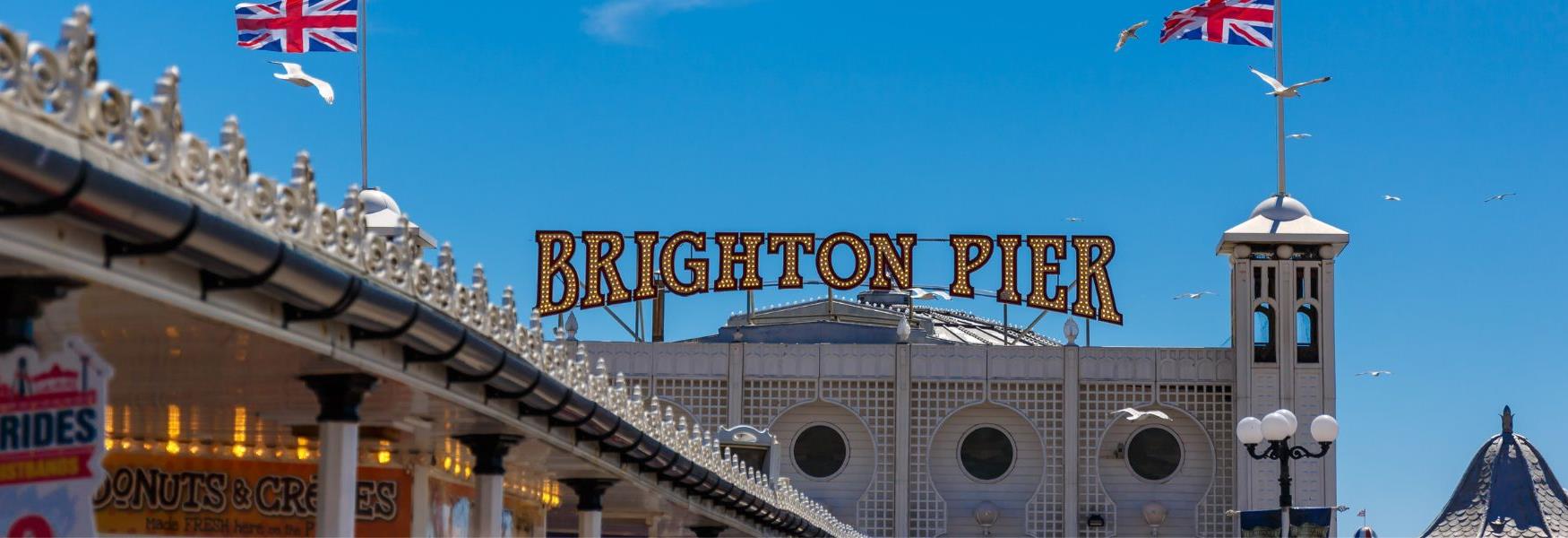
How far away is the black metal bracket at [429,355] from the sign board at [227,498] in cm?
357

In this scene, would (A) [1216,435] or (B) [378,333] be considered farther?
(A) [1216,435]

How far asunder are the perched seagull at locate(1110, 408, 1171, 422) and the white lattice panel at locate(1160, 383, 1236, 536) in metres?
0.63

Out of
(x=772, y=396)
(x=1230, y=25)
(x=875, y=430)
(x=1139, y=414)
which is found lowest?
(x=875, y=430)

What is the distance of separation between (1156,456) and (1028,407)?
4.14m

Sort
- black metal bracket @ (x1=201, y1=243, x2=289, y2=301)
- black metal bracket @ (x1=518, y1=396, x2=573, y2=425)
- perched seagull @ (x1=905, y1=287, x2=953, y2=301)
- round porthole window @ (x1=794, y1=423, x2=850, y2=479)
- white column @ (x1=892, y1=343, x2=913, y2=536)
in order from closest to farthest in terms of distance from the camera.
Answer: black metal bracket @ (x1=201, y1=243, x2=289, y2=301)
black metal bracket @ (x1=518, y1=396, x2=573, y2=425)
white column @ (x1=892, y1=343, x2=913, y2=536)
round porthole window @ (x1=794, y1=423, x2=850, y2=479)
perched seagull @ (x1=905, y1=287, x2=953, y2=301)

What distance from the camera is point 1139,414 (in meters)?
65.9

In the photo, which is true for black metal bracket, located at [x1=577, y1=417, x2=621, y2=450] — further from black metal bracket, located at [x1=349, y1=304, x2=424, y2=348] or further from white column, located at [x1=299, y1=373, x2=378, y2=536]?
black metal bracket, located at [x1=349, y1=304, x2=424, y2=348]

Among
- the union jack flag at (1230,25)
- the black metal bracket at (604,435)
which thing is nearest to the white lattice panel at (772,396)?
the union jack flag at (1230,25)

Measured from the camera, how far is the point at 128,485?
62.1 feet

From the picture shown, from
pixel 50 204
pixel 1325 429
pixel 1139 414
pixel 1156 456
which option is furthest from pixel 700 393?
pixel 50 204

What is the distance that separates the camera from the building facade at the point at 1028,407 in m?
67.2

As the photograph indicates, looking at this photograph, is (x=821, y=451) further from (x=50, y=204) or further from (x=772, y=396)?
(x=50, y=204)

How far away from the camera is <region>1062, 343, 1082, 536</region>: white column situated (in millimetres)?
67125

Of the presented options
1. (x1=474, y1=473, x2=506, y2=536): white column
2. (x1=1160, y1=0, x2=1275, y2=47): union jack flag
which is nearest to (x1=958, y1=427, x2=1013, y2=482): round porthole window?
(x1=1160, y1=0, x2=1275, y2=47): union jack flag
